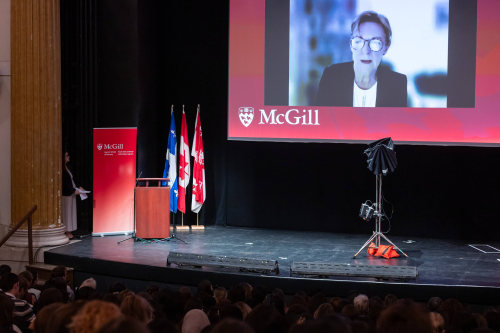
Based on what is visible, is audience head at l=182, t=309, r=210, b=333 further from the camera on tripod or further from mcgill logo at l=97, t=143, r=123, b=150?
mcgill logo at l=97, t=143, r=123, b=150

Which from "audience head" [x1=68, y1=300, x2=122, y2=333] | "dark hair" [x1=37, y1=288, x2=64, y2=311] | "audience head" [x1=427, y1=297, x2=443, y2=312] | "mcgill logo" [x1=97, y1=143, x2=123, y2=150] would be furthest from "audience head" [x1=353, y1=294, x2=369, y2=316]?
"mcgill logo" [x1=97, y1=143, x2=123, y2=150]

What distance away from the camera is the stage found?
5699mm

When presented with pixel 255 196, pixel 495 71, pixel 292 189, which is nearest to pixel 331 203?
pixel 292 189

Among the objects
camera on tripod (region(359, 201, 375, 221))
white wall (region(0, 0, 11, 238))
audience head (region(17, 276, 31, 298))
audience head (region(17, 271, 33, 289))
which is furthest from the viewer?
white wall (region(0, 0, 11, 238))

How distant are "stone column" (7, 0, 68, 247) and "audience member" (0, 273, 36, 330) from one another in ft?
11.7

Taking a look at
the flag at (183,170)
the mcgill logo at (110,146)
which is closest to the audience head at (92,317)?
the mcgill logo at (110,146)

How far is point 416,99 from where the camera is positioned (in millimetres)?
8555

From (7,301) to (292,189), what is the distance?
6920 mm

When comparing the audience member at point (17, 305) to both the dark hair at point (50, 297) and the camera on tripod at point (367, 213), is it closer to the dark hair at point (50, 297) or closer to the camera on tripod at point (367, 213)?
the dark hair at point (50, 297)

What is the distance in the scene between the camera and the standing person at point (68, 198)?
326 inches

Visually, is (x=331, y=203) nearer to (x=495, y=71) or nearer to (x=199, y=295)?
(x=495, y=71)

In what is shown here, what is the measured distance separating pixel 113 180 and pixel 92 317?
699 centimetres

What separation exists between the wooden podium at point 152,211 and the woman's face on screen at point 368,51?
12.5 feet

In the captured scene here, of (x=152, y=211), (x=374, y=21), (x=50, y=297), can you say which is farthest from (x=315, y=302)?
(x=374, y=21)
